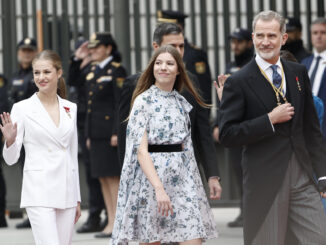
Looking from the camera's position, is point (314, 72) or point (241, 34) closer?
point (314, 72)

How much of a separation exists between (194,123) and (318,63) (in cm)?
228

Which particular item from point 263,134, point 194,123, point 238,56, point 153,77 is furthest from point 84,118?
point 263,134

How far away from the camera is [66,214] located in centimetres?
618

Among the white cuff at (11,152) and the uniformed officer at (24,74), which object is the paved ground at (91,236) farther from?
the white cuff at (11,152)

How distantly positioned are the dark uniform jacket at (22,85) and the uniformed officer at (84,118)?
412 mm

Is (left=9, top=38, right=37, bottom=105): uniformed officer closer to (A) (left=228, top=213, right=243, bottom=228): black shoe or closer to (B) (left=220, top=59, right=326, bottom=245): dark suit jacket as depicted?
(A) (left=228, top=213, right=243, bottom=228): black shoe

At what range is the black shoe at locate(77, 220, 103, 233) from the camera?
32.4 feet

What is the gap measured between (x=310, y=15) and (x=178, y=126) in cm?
523

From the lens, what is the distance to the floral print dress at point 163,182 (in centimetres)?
591

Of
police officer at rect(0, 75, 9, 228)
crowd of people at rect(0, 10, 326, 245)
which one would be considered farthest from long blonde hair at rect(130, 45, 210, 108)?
police officer at rect(0, 75, 9, 228)

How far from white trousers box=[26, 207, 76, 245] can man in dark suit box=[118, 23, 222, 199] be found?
697 millimetres

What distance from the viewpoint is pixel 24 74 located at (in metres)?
10.5

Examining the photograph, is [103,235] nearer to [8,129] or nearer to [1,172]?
[1,172]

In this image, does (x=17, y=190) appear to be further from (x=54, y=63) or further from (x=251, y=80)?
(x=251, y=80)
